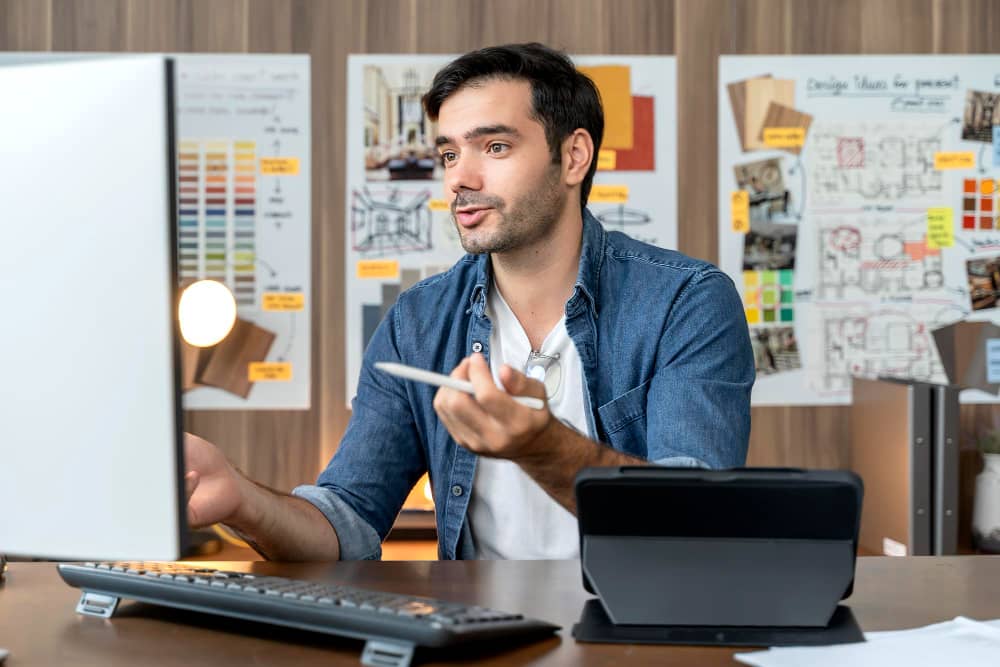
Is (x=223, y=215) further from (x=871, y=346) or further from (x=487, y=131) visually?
(x=871, y=346)

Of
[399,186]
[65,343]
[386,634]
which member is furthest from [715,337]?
[399,186]

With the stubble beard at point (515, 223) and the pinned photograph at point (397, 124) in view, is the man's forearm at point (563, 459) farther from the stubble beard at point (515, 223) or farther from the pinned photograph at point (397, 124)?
the pinned photograph at point (397, 124)

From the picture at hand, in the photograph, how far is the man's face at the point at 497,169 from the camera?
63.2 inches

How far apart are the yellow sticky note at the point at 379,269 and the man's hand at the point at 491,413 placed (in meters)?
1.68

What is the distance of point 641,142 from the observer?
274 cm

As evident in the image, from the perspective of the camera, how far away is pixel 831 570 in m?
0.86

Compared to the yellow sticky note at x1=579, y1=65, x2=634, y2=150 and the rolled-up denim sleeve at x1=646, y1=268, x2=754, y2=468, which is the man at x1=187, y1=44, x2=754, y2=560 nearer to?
the rolled-up denim sleeve at x1=646, y1=268, x2=754, y2=468

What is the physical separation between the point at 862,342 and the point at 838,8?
2.74ft

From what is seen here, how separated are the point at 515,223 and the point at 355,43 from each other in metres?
1.28

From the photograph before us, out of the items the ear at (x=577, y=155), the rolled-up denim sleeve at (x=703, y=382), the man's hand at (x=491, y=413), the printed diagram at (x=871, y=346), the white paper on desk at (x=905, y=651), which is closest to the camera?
the white paper on desk at (x=905, y=651)

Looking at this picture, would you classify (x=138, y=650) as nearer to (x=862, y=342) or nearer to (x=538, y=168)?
(x=538, y=168)

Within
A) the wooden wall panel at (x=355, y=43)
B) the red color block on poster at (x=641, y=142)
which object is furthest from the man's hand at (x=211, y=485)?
the red color block on poster at (x=641, y=142)

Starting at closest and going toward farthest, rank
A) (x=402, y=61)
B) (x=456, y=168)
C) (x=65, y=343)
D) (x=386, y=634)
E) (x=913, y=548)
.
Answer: (x=65, y=343), (x=386, y=634), (x=456, y=168), (x=913, y=548), (x=402, y=61)

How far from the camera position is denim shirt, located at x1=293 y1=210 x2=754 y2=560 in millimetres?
1415
